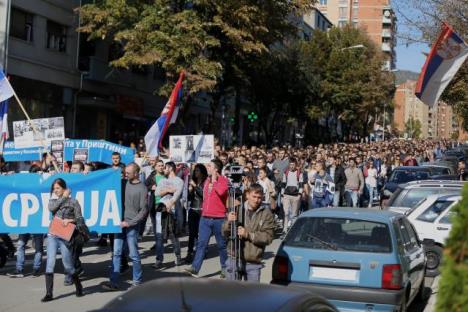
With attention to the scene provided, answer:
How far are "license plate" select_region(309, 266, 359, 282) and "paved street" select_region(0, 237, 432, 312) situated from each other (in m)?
1.80

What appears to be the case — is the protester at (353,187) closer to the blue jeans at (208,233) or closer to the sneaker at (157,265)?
the sneaker at (157,265)

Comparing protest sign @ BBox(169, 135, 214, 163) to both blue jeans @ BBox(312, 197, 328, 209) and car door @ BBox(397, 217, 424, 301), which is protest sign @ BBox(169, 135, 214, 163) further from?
car door @ BBox(397, 217, 424, 301)

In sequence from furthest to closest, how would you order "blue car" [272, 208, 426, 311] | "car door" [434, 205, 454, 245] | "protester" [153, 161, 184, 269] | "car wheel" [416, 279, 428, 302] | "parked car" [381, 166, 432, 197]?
1. "parked car" [381, 166, 432, 197]
2. "protester" [153, 161, 184, 269]
3. "car door" [434, 205, 454, 245]
4. "car wheel" [416, 279, 428, 302]
5. "blue car" [272, 208, 426, 311]

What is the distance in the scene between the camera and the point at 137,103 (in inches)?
1411

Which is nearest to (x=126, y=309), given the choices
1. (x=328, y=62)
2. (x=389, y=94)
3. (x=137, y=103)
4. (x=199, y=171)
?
(x=199, y=171)

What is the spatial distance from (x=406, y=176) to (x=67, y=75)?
51.9 feet

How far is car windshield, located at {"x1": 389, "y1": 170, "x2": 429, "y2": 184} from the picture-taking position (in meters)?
21.8

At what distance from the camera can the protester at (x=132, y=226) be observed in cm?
1003

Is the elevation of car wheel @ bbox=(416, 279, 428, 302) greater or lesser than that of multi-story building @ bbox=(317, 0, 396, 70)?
lesser

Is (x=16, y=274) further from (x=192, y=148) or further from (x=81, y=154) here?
(x=192, y=148)

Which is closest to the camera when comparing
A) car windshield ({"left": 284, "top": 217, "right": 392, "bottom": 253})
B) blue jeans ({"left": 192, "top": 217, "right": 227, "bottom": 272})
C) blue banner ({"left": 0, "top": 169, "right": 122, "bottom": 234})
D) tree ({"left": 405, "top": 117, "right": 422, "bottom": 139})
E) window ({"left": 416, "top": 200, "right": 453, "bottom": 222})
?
car windshield ({"left": 284, "top": 217, "right": 392, "bottom": 253})

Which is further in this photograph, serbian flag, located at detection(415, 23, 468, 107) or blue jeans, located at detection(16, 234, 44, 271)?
serbian flag, located at detection(415, 23, 468, 107)

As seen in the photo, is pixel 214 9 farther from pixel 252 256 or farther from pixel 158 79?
pixel 252 256

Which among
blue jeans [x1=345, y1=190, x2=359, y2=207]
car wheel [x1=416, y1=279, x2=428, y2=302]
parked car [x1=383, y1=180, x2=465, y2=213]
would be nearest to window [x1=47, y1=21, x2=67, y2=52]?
blue jeans [x1=345, y1=190, x2=359, y2=207]
